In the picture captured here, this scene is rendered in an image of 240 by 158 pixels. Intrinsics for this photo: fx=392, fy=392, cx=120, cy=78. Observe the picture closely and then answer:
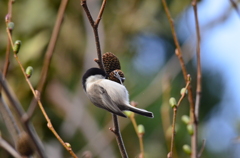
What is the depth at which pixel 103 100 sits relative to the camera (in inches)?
21.0

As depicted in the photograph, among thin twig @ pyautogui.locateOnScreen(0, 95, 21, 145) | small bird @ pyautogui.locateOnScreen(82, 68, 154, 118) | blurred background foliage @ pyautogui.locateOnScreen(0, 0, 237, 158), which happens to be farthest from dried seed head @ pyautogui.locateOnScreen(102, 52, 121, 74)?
blurred background foliage @ pyautogui.locateOnScreen(0, 0, 237, 158)

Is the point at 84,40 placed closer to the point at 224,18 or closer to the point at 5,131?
the point at 5,131

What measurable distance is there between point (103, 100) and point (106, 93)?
A: 0.01 meters

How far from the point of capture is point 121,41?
7.84 feet

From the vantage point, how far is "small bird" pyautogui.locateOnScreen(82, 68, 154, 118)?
52 centimetres

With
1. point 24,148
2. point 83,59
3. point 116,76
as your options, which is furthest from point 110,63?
point 83,59

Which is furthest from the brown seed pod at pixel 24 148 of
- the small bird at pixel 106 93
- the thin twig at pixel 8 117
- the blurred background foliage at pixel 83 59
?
the blurred background foliage at pixel 83 59

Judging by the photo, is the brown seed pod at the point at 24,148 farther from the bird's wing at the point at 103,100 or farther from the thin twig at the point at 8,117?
the bird's wing at the point at 103,100

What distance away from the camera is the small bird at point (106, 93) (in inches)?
20.5

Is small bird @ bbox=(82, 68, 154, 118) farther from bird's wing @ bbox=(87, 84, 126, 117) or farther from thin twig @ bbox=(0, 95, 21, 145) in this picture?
thin twig @ bbox=(0, 95, 21, 145)

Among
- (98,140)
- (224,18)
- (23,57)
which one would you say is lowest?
(98,140)

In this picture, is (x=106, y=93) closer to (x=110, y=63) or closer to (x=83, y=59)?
(x=110, y=63)

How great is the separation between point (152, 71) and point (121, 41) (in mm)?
389

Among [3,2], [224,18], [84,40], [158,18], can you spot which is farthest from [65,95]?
[224,18]
